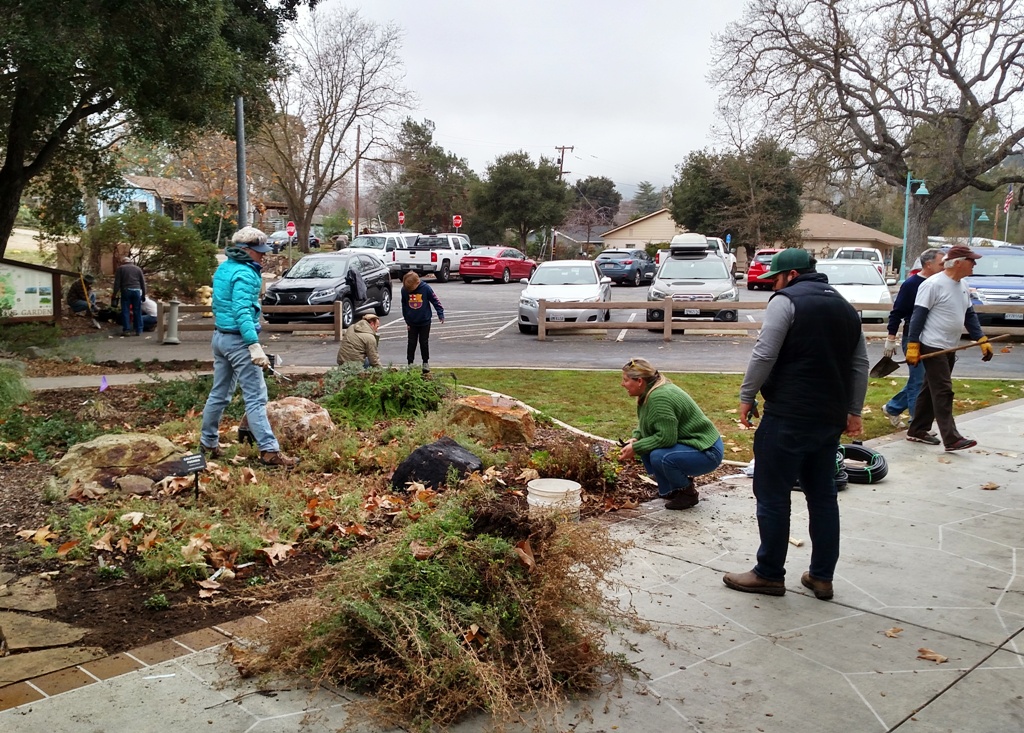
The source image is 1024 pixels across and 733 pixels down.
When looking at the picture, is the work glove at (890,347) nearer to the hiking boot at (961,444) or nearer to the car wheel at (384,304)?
the hiking boot at (961,444)

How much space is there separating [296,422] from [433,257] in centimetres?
3055

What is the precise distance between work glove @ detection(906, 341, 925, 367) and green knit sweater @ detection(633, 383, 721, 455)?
282 cm

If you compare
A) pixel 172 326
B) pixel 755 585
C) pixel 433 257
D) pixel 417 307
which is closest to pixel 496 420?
pixel 755 585

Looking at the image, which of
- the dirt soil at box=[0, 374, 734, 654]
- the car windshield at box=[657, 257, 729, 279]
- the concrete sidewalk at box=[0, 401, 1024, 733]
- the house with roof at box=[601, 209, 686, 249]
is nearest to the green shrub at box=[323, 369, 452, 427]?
the dirt soil at box=[0, 374, 734, 654]

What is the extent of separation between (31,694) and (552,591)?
7.14 feet

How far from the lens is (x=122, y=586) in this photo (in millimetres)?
4824

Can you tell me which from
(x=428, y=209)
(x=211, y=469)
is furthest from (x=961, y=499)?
(x=428, y=209)

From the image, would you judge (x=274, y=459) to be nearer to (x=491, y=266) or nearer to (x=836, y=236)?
(x=491, y=266)

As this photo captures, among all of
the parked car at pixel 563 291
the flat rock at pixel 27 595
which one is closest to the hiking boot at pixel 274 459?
the flat rock at pixel 27 595

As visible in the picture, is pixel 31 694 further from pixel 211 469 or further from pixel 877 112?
pixel 877 112

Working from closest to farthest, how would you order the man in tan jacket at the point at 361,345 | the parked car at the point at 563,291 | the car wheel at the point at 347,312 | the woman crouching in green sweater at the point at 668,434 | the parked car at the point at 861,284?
the woman crouching in green sweater at the point at 668,434
the man in tan jacket at the point at 361,345
the parked car at the point at 861,284
the car wheel at the point at 347,312
the parked car at the point at 563,291

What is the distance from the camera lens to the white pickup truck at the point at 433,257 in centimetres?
3769

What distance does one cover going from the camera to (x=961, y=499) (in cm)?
667

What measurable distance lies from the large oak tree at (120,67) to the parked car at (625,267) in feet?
73.8
